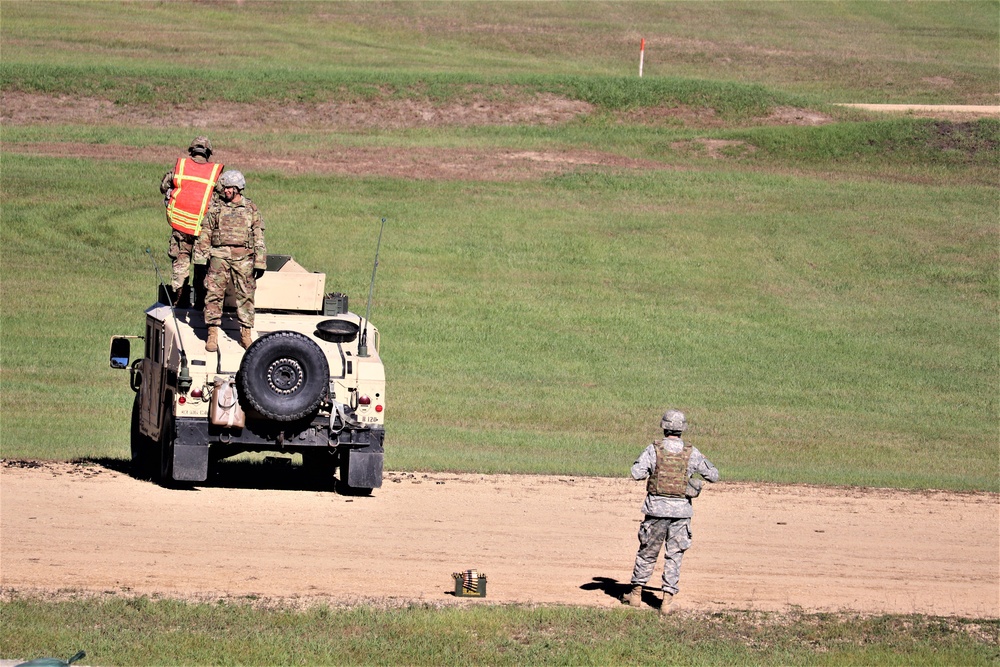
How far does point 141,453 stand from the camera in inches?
696


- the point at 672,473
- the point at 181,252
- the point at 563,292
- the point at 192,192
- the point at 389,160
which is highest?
the point at 389,160

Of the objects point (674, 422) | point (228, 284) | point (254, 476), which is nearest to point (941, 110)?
point (254, 476)

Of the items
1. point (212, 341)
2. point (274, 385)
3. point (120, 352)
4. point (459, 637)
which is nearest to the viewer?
point (459, 637)

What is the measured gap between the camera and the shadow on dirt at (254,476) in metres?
17.2

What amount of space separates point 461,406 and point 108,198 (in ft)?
44.2

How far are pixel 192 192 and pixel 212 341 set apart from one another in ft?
5.46

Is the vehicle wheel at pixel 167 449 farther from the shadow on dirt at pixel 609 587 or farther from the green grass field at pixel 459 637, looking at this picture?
the shadow on dirt at pixel 609 587

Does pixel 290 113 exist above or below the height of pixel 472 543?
above

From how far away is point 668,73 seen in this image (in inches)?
2313

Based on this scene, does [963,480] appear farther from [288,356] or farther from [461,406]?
[288,356]

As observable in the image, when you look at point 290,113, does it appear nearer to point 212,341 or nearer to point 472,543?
point 212,341

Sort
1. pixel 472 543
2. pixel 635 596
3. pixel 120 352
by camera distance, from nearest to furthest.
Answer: pixel 635 596 → pixel 472 543 → pixel 120 352

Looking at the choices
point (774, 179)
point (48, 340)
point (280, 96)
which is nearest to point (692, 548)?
point (48, 340)

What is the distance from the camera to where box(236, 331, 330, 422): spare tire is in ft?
49.4
